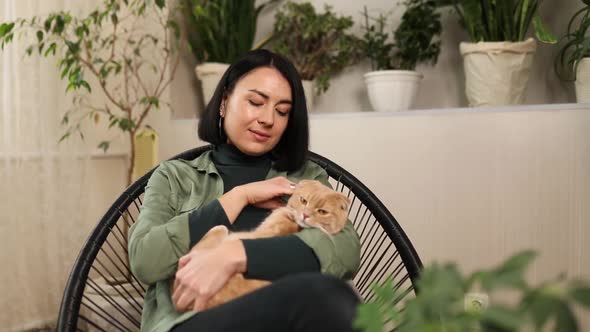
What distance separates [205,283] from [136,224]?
260 mm

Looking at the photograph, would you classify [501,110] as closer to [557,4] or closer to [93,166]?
[557,4]

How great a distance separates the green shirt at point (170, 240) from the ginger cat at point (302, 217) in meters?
0.03

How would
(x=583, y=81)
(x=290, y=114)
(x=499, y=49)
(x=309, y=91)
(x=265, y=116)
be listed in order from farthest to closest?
(x=309, y=91)
(x=499, y=49)
(x=583, y=81)
(x=290, y=114)
(x=265, y=116)

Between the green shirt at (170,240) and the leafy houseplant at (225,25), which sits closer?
the green shirt at (170,240)

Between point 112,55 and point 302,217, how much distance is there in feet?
4.46

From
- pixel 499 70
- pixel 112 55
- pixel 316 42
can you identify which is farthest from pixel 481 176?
pixel 112 55

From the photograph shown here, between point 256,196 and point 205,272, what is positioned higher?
point 256,196

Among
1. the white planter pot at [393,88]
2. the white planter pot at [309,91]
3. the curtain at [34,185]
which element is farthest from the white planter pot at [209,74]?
the white planter pot at [393,88]

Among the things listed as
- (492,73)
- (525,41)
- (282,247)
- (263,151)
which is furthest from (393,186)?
(282,247)

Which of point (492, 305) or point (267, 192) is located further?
point (267, 192)

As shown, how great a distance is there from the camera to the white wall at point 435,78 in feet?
7.75

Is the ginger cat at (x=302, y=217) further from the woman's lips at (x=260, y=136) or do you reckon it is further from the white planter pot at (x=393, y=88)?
the white planter pot at (x=393, y=88)

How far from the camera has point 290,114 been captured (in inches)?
59.3

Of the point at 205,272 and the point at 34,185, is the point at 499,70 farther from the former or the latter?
the point at 34,185
